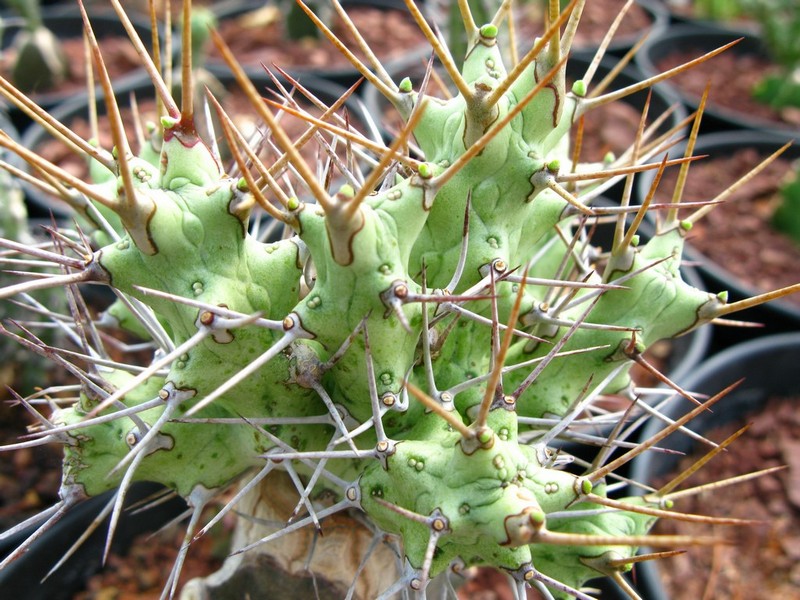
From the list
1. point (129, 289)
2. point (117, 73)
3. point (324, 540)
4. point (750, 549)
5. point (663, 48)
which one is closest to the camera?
point (129, 289)

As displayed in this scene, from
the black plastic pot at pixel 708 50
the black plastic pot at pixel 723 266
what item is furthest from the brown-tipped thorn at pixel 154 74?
the black plastic pot at pixel 708 50

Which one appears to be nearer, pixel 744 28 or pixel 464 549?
pixel 464 549

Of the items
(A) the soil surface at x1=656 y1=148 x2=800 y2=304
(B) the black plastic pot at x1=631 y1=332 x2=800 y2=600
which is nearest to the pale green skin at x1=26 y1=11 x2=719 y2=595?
(B) the black plastic pot at x1=631 y1=332 x2=800 y2=600

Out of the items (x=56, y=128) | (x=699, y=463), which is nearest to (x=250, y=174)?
(x=56, y=128)

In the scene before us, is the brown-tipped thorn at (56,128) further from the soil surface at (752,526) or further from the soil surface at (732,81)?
the soil surface at (732,81)

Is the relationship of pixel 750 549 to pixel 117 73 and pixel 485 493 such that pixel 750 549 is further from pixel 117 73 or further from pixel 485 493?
pixel 117 73

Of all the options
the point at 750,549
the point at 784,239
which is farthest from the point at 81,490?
the point at 784,239
